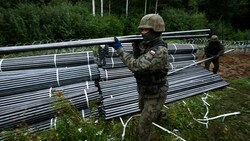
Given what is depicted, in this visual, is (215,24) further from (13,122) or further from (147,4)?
(13,122)

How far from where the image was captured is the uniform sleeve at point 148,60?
3.68 m

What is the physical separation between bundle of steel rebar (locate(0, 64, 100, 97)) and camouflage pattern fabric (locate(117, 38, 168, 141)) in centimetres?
204

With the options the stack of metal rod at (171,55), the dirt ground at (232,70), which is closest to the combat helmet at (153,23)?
the stack of metal rod at (171,55)

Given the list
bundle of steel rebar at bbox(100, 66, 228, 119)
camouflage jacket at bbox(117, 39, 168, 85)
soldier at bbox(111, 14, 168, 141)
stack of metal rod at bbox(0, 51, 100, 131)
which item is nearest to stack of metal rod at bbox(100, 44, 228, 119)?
bundle of steel rebar at bbox(100, 66, 228, 119)

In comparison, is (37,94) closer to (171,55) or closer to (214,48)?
(171,55)

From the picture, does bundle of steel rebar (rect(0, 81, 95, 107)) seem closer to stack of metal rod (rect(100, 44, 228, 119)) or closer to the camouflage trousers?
stack of metal rod (rect(100, 44, 228, 119))

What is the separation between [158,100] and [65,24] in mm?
14891

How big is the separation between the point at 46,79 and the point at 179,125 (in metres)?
3.04

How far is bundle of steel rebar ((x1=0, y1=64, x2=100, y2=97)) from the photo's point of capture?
527 cm

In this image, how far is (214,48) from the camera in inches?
335

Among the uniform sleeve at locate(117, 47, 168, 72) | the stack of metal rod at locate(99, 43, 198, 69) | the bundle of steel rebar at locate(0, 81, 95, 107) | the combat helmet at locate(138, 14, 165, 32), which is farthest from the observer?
the stack of metal rod at locate(99, 43, 198, 69)

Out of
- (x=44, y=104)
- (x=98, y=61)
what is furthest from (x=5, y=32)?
(x=44, y=104)

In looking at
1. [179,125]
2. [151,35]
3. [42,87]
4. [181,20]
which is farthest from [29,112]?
[181,20]

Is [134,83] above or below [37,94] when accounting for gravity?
below
